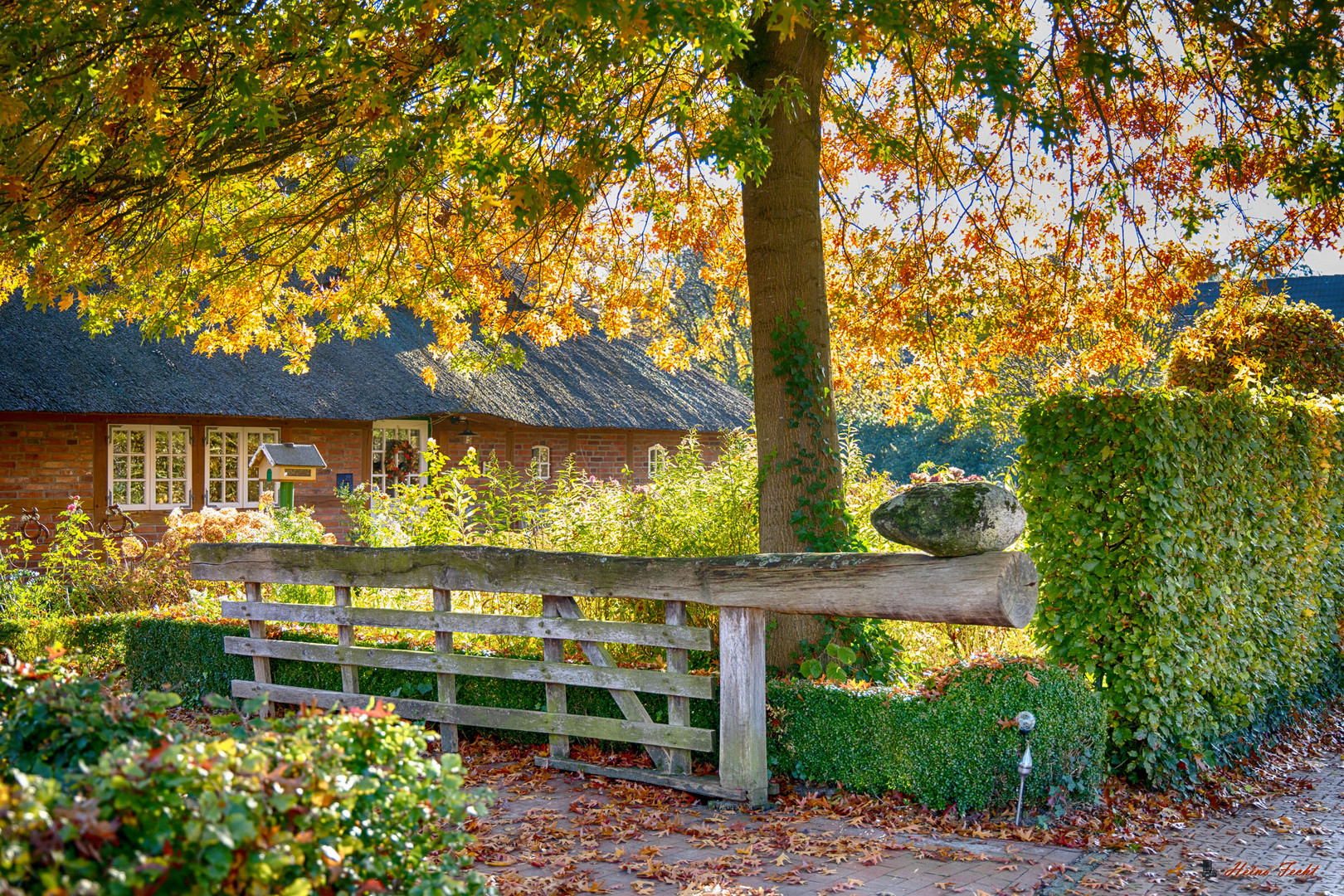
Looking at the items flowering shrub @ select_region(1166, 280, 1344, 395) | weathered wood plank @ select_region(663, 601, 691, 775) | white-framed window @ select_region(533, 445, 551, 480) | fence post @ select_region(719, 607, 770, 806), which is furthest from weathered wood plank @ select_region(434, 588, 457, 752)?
white-framed window @ select_region(533, 445, 551, 480)

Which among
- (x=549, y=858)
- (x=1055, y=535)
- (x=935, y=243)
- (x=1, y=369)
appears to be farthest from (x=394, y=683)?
(x=1, y=369)

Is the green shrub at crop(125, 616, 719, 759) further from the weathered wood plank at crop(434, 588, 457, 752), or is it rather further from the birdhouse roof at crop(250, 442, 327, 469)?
the birdhouse roof at crop(250, 442, 327, 469)

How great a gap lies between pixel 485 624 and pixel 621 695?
996 millimetres

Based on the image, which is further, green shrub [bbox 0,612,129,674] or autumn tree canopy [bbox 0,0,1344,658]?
green shrub [bbox 0,612,129,674]

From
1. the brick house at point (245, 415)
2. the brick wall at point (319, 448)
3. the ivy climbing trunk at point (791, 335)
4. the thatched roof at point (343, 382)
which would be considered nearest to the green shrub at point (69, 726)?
the ivy climbing trunk at point (791, 335)

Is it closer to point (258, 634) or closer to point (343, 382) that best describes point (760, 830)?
point (258, 634)

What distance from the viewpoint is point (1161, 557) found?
571 cm

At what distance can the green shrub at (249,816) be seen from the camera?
1.86m

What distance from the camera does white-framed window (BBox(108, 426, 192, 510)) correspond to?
48.6 feet

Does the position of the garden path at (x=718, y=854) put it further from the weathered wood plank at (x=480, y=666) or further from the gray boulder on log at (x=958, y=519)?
the gray boulder on log at (x=958, y=519)

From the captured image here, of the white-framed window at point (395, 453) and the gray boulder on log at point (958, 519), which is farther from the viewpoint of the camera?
the white-framed window at point (395, 453)

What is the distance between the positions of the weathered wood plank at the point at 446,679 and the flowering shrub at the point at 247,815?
371 cm

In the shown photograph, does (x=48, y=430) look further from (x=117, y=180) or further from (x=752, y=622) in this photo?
(x=752, y=622)

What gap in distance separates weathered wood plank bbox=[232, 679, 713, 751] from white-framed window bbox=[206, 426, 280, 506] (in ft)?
31.8
